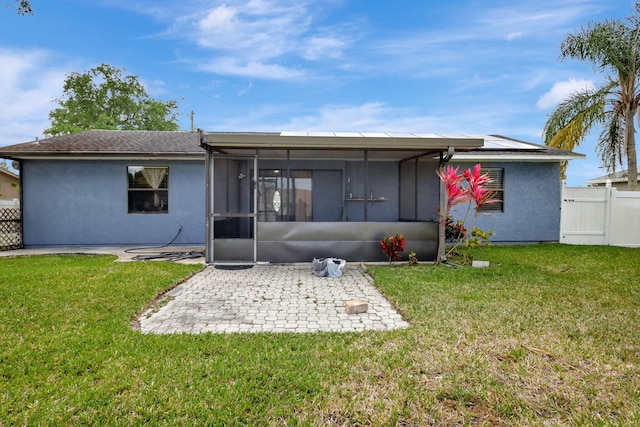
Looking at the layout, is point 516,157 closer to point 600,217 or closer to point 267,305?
point 600,217

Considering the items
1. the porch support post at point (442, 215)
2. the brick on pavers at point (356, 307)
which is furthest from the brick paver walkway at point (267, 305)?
the porch support post at point (442, 215)

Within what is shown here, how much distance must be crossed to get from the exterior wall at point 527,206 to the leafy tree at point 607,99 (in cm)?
324

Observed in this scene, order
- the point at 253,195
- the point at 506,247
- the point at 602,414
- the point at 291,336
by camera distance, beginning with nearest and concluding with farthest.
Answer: the point at 602,414
the point at 291,336
the point at 253,195
the point at 506,247

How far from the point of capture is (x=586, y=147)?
12820mm

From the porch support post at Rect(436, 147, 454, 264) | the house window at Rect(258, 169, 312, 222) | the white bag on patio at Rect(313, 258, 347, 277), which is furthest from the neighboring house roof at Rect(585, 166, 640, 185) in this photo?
the white bag on patio at Rect(313, 258, 347, 277)

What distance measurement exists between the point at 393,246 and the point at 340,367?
4.41 meters

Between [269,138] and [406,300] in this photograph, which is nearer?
[406,300]

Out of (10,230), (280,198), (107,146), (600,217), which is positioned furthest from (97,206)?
(600,217)

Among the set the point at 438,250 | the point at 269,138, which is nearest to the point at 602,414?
the point at 438,250

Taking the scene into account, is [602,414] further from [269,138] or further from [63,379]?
[269,138]

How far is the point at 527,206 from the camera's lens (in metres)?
10.1

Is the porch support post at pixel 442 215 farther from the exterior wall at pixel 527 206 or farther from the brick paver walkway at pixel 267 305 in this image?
the exterior wall at pixel 527 206

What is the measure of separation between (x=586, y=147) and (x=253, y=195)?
1234 cm

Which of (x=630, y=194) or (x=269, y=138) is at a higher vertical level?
(x=269, y=138)
